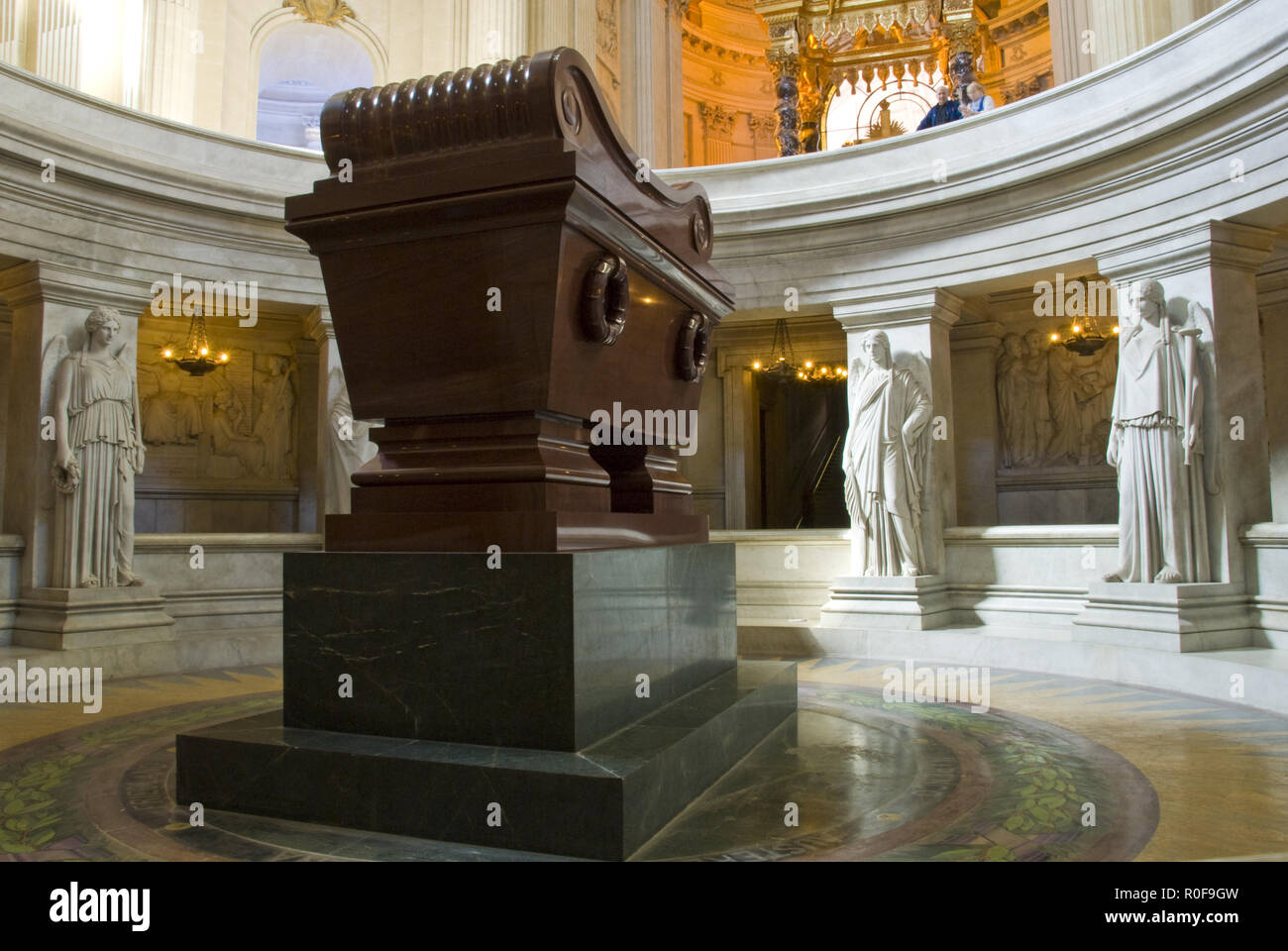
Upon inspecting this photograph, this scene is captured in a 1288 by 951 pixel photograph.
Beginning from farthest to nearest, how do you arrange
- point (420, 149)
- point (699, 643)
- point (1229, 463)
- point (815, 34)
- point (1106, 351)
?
point (815, 34)
point (1106, 351)
point (1229, 463)
point (699, 643)
point (420, 149)

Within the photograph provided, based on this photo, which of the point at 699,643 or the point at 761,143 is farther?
the point at 761,143

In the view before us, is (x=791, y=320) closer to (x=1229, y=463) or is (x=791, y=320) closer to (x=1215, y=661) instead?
(x=1229, y=463)

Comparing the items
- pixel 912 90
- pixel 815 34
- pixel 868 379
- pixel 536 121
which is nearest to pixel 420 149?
pixel 536 121

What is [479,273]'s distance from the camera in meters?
2.88

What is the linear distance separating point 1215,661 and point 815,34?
13.4m

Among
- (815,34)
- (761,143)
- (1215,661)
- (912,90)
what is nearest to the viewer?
(1215,661)

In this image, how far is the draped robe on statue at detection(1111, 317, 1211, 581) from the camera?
Result: 21.7ft

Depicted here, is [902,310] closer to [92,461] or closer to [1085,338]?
[1085,338]

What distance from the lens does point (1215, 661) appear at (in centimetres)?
578

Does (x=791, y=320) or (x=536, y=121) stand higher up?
(x=791, y=320)

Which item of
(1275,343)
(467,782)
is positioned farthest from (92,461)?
(1275,343)

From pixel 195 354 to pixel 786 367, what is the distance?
20.9 ft

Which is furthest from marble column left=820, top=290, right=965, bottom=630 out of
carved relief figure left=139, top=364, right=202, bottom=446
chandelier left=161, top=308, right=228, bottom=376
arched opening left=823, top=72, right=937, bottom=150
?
arched opening left=823, top=72, right=937, bottom=150

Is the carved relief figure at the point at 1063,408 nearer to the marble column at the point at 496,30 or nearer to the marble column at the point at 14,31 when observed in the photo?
the marble column at the point at 496,30
